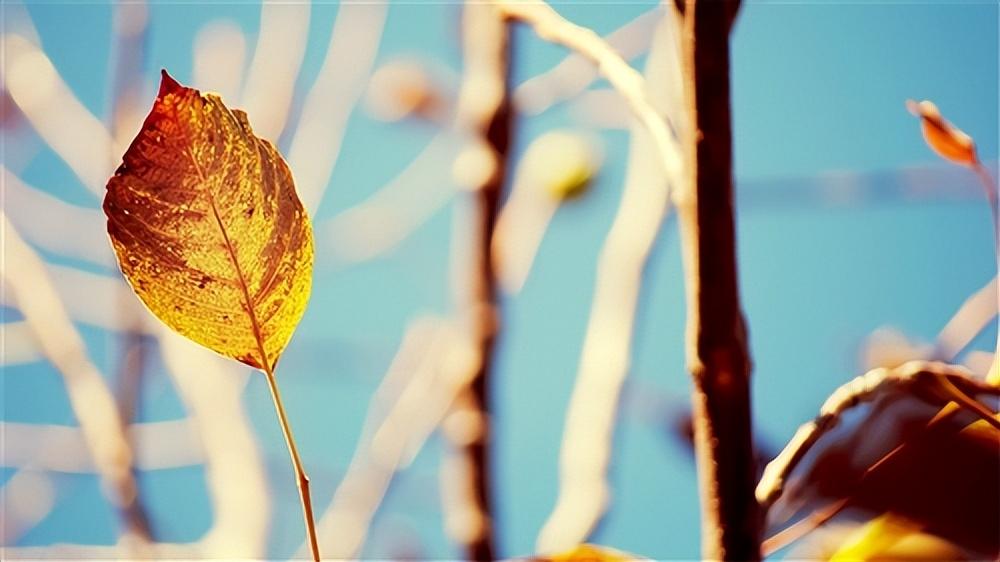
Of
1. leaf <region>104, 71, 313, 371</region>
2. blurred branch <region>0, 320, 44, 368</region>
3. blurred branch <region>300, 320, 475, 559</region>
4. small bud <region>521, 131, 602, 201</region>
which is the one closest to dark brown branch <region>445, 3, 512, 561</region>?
blurred branch <region>300, 320, 475, 559</region>

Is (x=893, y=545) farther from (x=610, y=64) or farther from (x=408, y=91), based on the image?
(x=408, y=91)

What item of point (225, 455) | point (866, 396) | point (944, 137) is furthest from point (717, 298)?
point (225, 455)

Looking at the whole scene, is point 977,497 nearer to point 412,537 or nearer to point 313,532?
point 313,532

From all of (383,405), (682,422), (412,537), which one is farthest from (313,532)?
(412,537)

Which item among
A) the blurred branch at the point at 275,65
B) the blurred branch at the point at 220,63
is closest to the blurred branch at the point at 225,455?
the blurred branch at the point at 275,65

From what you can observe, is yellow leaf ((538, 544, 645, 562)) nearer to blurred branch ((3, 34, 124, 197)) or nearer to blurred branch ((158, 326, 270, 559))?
blurred branch ((158, 326, 270, 559))

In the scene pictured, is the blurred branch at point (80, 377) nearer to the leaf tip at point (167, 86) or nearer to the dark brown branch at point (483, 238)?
the dark brown branch at point (483, 238)
